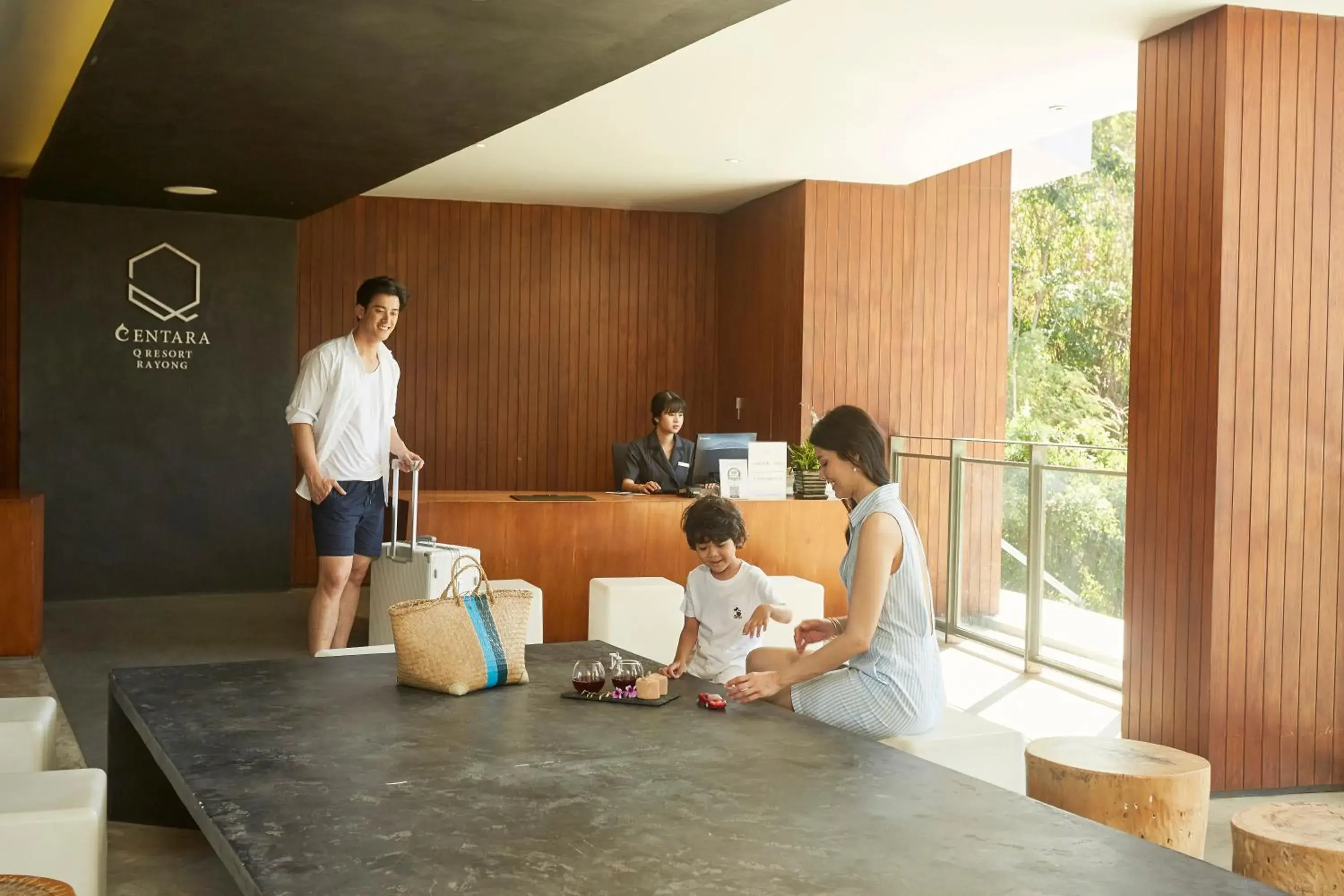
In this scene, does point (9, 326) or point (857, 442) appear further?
point (9, 326)

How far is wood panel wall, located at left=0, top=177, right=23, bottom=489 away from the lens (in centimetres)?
855

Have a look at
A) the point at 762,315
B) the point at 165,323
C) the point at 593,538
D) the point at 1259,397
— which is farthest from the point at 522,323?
the point at 1259,397

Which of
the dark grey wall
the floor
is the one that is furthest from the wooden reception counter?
the dark grey wall

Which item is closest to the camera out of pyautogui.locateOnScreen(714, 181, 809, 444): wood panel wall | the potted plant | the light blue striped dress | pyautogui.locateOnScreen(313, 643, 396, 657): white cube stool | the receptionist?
the light blue striped dress

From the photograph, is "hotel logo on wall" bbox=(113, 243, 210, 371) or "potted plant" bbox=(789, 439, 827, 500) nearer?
"potted plant" bbox=(789, 439, 827, 500)

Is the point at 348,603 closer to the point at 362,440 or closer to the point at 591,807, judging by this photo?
the point at 362,440

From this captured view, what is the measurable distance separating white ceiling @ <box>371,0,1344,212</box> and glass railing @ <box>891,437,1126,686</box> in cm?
172

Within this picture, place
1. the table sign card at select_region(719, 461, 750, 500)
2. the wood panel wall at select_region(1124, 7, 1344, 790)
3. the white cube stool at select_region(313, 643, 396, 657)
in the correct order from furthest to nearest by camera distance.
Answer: the table sign card at select_region(719, 461, 750, 500), the wood panel wall at select_region(1124, 7, 1344, 790), the white cube stool at select_region(313, 643, 396, 657)

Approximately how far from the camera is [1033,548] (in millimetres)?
6758

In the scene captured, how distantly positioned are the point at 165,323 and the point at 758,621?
559 cm

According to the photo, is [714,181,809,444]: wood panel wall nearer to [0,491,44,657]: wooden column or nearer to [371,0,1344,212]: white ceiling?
[371,0,1344,212]: white ceiling

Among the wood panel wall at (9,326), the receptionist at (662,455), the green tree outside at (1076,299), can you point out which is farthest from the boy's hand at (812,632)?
the green tree outside at (1076,299)

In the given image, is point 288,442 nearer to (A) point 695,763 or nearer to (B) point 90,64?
(B) point 90,64

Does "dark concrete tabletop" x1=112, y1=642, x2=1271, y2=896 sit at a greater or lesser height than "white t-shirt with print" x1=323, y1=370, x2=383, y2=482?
lesser
